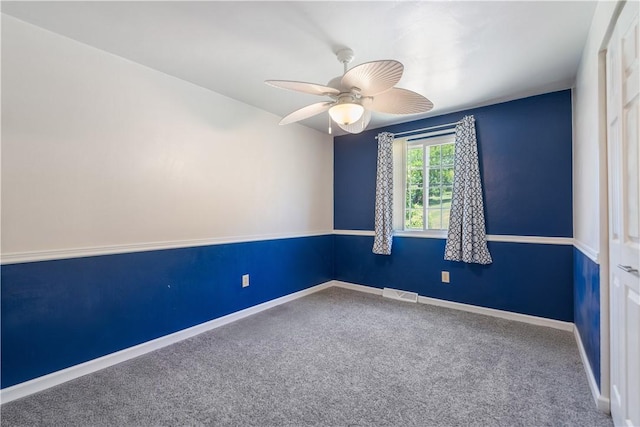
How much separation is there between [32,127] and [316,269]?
3.18 metres

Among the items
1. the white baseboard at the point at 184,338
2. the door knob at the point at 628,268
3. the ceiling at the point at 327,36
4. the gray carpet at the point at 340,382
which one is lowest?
the gray carpet at the point at 340,382

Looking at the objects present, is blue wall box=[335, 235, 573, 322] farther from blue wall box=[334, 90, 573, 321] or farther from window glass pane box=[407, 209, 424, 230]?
window glass pane box=[407, 209, 424, 230]

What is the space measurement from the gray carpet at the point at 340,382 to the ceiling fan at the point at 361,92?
1.79 meters

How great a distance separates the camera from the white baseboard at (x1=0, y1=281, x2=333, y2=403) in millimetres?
1740

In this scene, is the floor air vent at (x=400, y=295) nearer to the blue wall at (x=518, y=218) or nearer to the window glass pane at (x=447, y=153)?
the blue wall at (x=518, y=218)

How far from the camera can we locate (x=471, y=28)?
183 cm

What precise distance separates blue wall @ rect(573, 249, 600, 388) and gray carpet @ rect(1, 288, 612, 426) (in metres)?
0.19

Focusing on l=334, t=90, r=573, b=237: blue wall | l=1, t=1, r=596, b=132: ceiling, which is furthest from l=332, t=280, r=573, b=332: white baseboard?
l=1, t=1, r=596, b=132: ceiling

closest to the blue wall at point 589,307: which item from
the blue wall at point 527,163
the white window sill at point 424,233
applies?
the blue wall at point 527,163

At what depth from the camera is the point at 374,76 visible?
1.64m

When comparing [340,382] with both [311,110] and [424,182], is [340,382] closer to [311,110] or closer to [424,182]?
[311,110]

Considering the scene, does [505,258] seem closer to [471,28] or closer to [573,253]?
[573,253]

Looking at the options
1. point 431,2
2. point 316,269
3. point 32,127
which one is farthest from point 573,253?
point 32,127

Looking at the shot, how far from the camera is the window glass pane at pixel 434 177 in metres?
3.57
